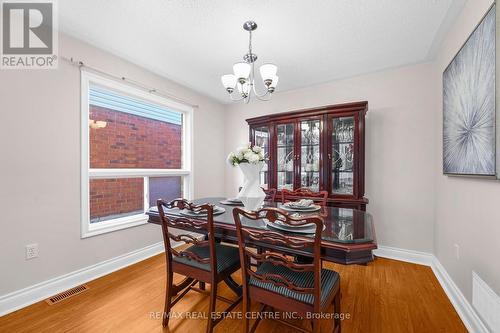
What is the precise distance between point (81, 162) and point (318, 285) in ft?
7.90

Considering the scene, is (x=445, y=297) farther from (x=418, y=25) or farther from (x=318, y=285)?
(x=418, y=25)

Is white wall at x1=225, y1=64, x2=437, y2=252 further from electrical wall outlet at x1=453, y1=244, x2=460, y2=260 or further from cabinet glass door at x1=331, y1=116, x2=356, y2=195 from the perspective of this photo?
electrical wall outlet at x1=453, y1=244, x2=460, y2=260

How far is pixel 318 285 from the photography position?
110 cm

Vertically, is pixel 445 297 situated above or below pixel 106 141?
below

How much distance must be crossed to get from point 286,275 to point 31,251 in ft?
7.12

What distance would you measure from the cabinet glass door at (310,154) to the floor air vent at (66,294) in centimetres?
270

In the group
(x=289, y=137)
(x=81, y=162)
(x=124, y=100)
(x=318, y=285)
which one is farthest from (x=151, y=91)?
(x=318, y=285)

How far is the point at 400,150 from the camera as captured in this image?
9.00ft

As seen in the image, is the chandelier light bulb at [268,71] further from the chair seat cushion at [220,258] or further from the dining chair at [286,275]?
the chair seat cushion at [220,258]

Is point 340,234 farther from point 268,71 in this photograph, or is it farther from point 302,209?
point 268,71

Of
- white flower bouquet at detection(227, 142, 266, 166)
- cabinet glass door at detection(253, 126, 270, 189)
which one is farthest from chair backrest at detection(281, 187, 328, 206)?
white flower bouquet at detection(227, 142, 266, 166)

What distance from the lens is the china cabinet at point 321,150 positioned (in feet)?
8.83

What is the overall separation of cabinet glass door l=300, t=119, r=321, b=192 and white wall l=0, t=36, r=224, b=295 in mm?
2438

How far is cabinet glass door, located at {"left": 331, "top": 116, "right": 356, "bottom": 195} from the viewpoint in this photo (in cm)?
277
